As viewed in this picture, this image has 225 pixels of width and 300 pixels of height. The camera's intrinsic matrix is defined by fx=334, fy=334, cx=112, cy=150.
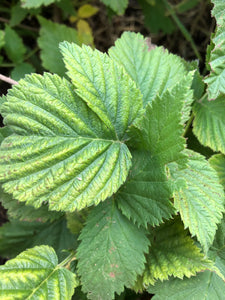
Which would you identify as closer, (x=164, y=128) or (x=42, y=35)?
(x=164, y=128)

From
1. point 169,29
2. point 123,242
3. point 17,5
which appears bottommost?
point 123,242

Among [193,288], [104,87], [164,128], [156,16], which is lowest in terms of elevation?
[193,288]

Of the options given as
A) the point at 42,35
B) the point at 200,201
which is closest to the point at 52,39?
the point at 42,35

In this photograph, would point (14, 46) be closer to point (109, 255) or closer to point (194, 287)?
point (109, 255)

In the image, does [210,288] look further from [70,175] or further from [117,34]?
[117,34]

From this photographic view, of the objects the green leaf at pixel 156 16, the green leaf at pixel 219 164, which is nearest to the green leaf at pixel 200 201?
the green leaf at pixel 219 164

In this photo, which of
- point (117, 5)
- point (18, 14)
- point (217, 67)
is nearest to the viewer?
point (217, 67)

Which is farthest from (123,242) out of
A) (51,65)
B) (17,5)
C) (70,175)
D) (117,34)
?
→ (117,34)

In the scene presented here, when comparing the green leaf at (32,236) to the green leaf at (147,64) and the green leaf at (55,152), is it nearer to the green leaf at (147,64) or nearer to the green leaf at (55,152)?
the green leaf at (55,152)
